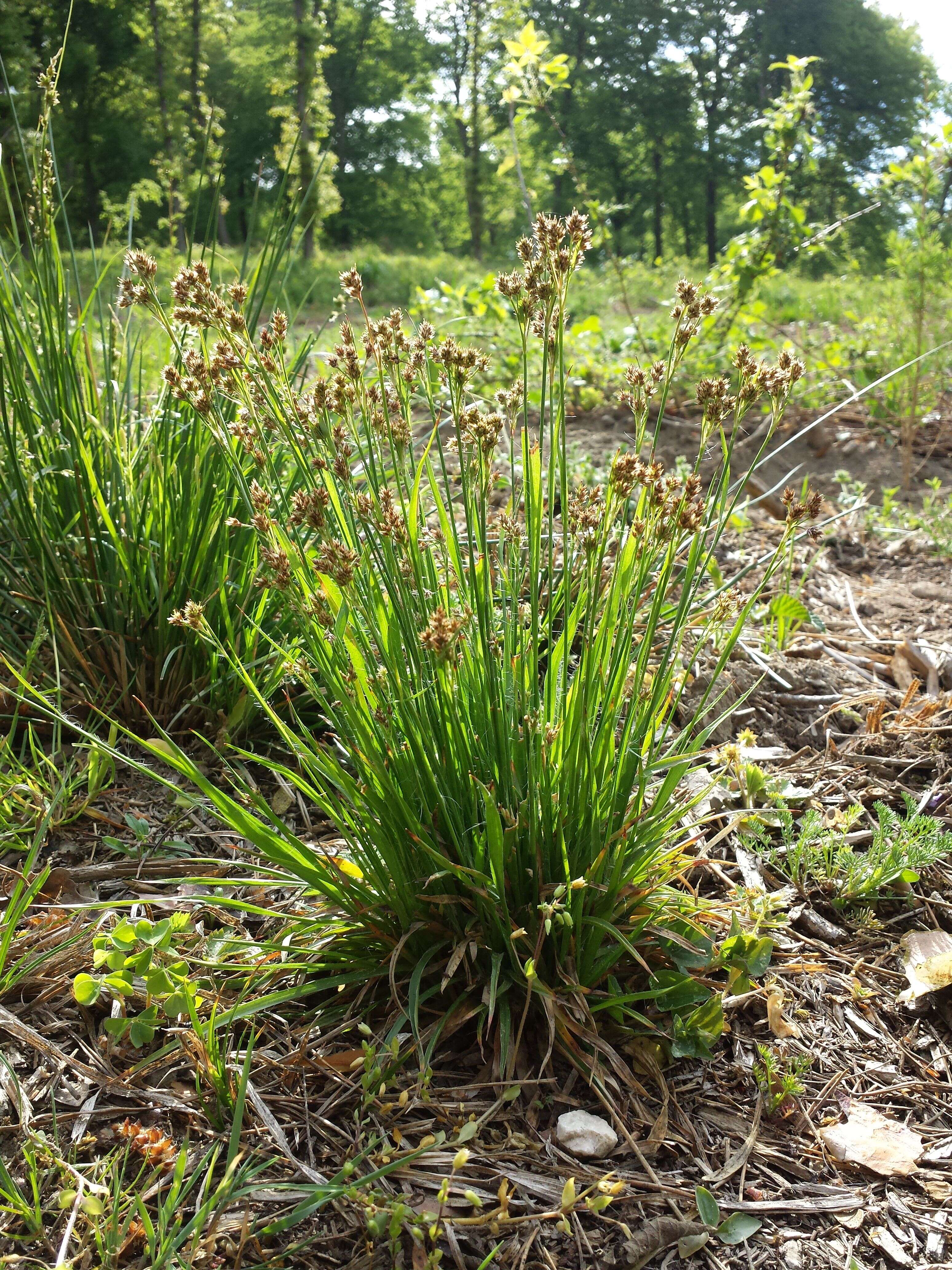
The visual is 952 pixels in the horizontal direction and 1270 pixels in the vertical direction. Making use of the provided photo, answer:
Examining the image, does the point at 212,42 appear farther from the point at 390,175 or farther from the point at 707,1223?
the point at 707,1223

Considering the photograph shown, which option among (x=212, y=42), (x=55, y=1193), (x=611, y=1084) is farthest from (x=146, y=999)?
(x=212, y=42)

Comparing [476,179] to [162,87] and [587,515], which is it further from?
[587,515]

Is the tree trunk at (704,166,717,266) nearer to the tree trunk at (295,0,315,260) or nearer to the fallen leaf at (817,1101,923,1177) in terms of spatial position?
the tree trunk at (295,0,315,260)

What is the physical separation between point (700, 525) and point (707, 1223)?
0.97 metres

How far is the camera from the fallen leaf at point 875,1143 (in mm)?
1329

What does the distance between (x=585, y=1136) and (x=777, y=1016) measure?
0.39m

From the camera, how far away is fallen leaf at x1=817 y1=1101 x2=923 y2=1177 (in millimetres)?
1329

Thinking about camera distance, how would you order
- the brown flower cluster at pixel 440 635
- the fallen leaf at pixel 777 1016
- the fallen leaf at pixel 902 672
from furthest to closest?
1. the fallen leaf at pixel 902 672
2. the fallen leaf at pixel 777 1016
3. the brown flower cluster at pixel 440 635

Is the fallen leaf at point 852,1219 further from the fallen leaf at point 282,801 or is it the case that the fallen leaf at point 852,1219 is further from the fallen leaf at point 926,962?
the fallen leaf at point 282,801

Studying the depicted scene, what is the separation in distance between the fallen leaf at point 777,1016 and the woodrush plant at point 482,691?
11cm

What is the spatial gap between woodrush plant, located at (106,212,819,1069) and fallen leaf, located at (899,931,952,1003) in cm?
42

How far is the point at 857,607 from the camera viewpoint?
316 centimetres

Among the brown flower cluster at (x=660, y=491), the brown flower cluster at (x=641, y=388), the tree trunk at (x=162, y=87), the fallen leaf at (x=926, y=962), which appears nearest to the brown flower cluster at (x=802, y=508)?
the brown flower cluster at (x=660, y=491)

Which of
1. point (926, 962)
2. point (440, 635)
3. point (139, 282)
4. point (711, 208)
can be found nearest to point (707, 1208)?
point (926, 962)
